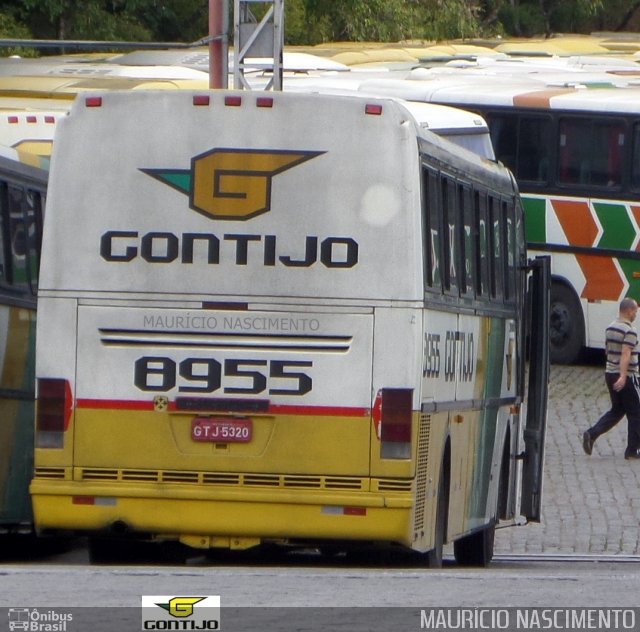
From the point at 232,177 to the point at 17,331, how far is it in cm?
243

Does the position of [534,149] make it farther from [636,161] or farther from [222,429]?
[222,429]

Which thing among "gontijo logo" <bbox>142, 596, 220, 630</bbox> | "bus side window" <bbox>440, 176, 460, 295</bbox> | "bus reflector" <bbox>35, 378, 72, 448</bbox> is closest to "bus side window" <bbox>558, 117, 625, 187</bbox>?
"bus side window" <bbox>440, 176, 460, 295</bbox>

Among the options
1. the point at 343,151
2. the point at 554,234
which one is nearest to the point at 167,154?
the point at 343,151

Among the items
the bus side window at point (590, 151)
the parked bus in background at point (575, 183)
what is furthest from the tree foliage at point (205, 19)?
the bus side window at point (590, 151)

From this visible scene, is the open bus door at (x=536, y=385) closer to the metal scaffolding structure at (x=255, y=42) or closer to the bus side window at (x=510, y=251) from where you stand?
the bus side window at (x=510, y=251)

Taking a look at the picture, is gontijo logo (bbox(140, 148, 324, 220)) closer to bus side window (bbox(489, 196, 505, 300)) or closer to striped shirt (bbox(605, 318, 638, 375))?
bus side window (bbox(489, 196, 505, 300))

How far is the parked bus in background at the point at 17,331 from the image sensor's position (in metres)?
10.9

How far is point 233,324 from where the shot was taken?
29.9 ft

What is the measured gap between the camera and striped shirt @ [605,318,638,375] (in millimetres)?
18328

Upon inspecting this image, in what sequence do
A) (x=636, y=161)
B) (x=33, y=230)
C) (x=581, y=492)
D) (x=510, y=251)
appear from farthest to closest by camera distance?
1. (x=636, y=161)
2. (x=581, y=492)
3. (x=510, y=251)
4. (x=33, y=230)

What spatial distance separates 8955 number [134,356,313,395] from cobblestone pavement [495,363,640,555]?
4664 millimetres

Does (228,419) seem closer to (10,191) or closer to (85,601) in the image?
(85,601)

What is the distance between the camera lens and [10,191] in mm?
11172

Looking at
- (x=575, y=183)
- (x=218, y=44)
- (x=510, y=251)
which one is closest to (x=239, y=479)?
(x=510, y=251)
